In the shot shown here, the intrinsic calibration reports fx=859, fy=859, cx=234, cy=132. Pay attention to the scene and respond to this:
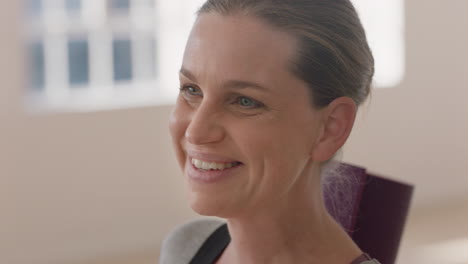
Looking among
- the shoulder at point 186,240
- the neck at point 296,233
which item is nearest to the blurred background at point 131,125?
the shoulder at point 186,240

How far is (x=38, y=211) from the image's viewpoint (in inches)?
214

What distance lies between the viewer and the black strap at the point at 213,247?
1.85m

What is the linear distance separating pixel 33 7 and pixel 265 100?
4464 mm

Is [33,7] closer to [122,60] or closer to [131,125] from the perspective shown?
[122,60]

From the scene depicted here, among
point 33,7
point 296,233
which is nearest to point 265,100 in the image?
point 296,233

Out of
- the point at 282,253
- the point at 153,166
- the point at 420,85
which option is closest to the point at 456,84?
the point at 420,85

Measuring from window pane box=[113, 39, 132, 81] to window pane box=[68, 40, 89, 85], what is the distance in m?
0.20

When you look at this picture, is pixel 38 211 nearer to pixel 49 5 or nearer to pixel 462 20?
pixel 49 5

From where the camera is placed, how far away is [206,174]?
1.56m

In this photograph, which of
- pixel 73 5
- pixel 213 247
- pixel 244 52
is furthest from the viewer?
pixel 73 5

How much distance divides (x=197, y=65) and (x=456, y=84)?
5.50 metres

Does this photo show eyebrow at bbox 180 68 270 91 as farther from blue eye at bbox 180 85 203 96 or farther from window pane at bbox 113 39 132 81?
window pane at bbox 113 39 132 81

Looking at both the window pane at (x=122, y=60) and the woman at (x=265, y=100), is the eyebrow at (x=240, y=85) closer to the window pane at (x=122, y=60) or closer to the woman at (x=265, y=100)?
the woman at (x=265, y=100)

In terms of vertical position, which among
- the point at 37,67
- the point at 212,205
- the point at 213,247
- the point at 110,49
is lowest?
the point at 213,247
